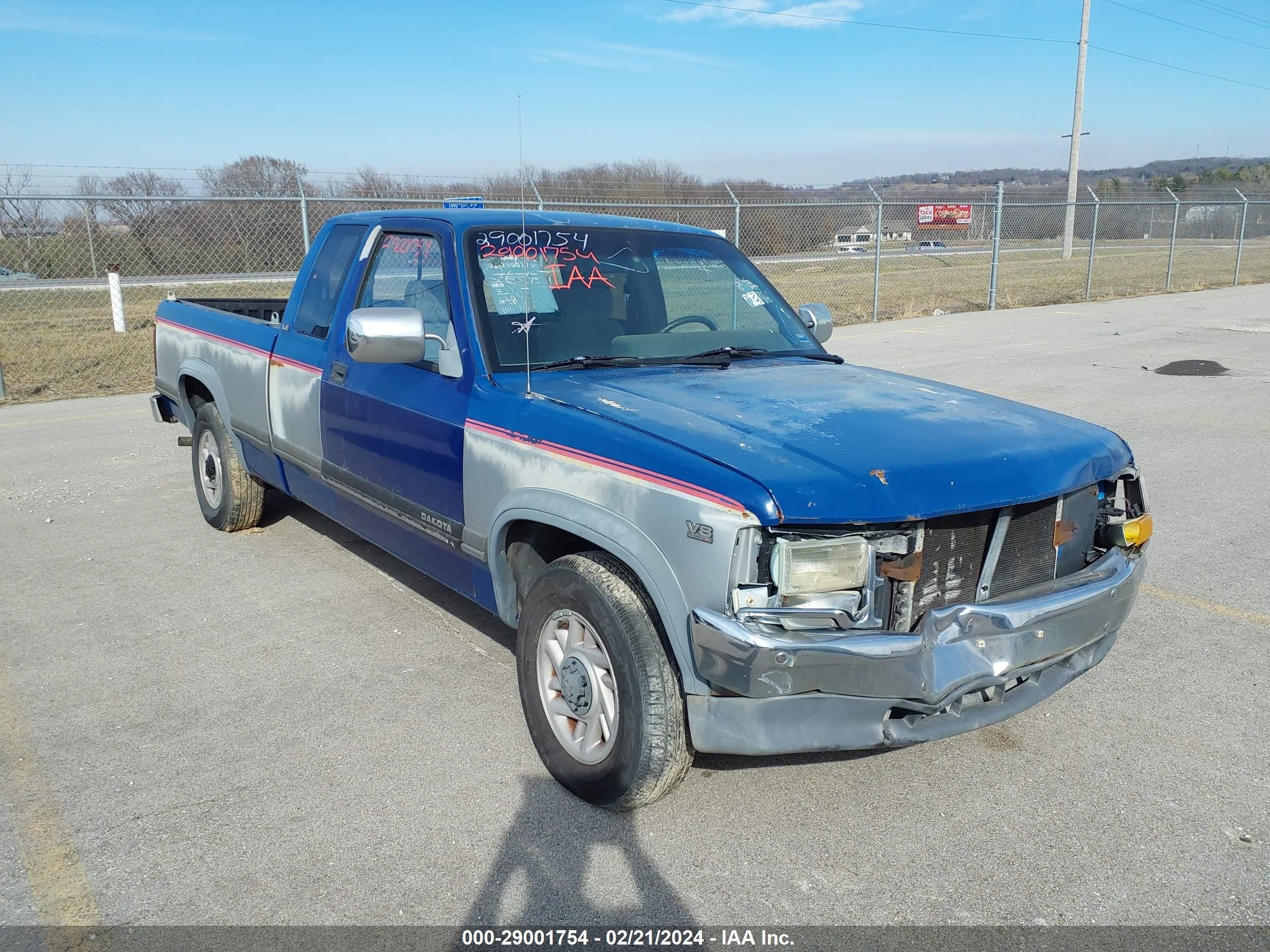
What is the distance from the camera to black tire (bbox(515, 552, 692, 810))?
2.99 metres

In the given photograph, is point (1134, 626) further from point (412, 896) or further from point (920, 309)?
point (920, 309)

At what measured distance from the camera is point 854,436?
124 inches

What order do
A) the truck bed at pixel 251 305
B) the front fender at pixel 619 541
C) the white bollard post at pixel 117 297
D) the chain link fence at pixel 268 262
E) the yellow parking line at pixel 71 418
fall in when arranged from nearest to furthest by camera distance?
the front fender at pixel 619 541 → the truck bed at pixel 251 305 → the yellow parking line at pixel 71 418 → the chain link fence at pixel 268 262 → the white bollard post at pixel 117 297

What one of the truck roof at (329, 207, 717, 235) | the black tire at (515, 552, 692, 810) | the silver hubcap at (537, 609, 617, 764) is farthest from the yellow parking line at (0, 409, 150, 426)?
the black tire at (515, 552, 692, 810)

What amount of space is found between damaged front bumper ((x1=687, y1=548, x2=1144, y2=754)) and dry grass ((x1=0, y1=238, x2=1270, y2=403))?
10.7m

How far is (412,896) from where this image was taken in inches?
113

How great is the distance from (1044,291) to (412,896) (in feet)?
79.8

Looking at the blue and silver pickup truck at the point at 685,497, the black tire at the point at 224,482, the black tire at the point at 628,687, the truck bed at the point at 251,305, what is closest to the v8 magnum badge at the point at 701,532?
the blue and silver pickup truck at the point at 685,497

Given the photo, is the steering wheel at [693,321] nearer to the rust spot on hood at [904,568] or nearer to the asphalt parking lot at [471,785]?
the asphalt parking lot at [471,785]

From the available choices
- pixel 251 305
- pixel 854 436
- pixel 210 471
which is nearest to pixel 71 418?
pixel 251 305

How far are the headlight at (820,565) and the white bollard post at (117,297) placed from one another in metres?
16.3

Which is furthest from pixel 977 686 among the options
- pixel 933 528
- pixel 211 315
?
pixel 211 315

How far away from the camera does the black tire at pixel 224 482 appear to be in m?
6.01

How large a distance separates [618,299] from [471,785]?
2.02 meters
